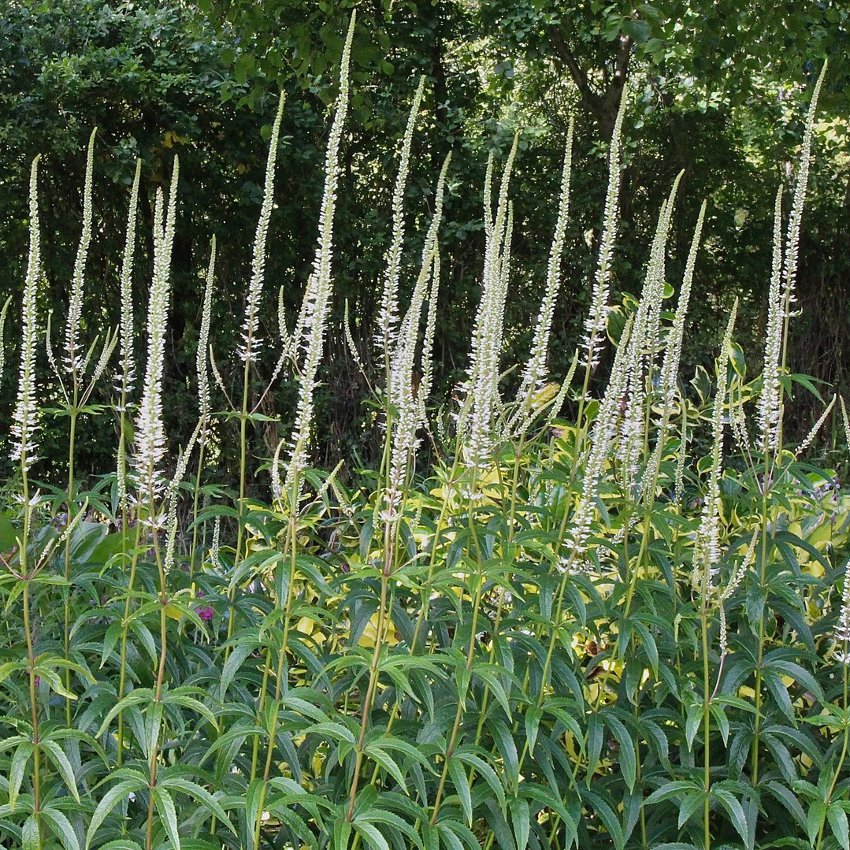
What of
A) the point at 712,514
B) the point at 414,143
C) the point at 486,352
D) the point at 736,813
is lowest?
the point at 736,813

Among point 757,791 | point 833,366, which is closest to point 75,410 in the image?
point 757,791

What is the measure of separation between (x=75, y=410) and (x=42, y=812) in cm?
113

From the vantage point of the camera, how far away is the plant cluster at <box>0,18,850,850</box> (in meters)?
2.58

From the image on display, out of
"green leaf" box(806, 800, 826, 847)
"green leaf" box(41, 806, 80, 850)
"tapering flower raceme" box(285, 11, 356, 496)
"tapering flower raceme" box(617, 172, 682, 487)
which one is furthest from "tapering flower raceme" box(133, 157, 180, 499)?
"green leaf" box(806, 800, 826, 847)

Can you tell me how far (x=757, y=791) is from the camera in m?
2.94

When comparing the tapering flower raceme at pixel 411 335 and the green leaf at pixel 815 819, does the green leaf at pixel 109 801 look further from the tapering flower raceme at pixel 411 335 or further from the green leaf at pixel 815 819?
the green leaf at pixel 815 819

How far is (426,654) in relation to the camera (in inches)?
117

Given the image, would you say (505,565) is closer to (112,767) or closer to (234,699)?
(234,699)

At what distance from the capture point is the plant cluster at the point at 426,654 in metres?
2.58

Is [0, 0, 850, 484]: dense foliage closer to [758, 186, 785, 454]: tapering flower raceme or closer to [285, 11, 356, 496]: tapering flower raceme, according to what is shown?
[758, 186, 785, 454]: tapering flower raceme

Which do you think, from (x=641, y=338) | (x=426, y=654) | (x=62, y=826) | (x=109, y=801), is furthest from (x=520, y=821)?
(x=641, y=338)

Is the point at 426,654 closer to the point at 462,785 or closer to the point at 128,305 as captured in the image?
the point at 462,785

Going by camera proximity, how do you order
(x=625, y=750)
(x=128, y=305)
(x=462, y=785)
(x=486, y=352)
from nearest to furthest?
(x=462, y=785) → (x=486, y=352) → (x=625, y=750) → (x=128, y=305)

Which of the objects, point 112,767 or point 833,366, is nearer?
point 112,767
